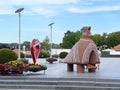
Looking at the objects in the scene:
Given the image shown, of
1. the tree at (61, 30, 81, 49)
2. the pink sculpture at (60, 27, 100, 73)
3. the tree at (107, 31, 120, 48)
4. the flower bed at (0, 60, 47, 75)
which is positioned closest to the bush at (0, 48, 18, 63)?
the pink sculpture at (60, 27, 100, 73)

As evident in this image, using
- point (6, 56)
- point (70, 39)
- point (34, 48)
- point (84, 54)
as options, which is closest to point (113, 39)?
point (70, 39)

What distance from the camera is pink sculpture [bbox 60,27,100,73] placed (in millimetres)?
19891

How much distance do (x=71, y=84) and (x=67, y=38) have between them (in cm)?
7536

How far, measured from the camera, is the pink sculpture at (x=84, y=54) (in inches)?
783

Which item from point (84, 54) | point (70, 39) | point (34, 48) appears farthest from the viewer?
point (70, 39)

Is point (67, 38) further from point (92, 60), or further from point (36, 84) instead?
point (36, 84)

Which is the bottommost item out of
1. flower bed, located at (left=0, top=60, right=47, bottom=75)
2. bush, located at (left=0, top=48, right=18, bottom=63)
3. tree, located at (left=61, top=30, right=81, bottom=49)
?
flower bed, located at (left=0, top=60, right=47, bottom=75)

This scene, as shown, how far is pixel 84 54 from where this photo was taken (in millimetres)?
19875

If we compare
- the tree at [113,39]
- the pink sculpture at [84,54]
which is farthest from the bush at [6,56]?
the tree at [113,39]

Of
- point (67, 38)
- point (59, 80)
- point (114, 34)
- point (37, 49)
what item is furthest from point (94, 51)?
point (114, 34)

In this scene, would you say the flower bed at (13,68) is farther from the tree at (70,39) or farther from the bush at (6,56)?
the tree at (70,39)

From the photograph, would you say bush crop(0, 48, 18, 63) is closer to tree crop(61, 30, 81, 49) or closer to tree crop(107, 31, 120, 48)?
tree crop(61, 30, 81, 49)

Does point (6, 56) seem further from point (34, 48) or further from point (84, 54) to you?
point (84, 54)

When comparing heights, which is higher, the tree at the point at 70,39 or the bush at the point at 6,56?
the tree at the point at 70,39
